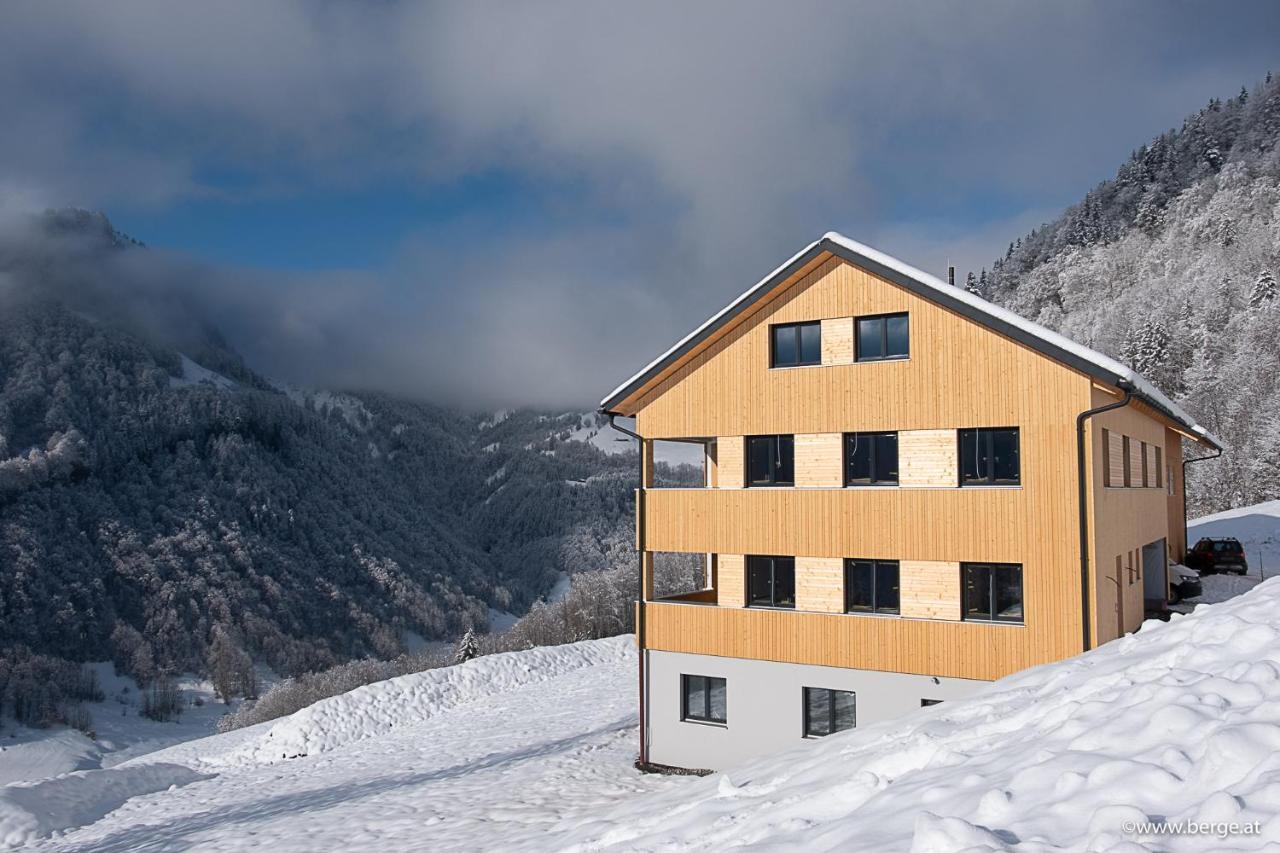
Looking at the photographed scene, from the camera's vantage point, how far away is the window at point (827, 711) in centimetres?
1736

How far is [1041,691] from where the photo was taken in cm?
950

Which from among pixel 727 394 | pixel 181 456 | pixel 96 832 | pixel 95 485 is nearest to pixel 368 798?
pixel 96 832

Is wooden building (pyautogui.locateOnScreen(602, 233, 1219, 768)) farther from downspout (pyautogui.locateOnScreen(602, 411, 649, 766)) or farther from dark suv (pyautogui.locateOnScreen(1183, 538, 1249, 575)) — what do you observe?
dark suv (pyautogui.locateOnScreen(1183, 538, 1249, 575))

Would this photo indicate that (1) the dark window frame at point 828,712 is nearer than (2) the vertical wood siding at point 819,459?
Yes

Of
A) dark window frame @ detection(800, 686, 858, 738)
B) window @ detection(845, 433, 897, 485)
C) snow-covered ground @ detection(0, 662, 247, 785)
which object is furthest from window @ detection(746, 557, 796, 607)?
snow-covered ground @ detection(0, 662, 247, 785)

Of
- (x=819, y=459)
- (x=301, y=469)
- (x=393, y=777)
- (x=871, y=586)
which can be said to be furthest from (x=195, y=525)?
(x=871, y=586)

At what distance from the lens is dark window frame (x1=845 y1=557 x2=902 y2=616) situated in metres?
17.2

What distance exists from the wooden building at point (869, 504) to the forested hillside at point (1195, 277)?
52.3 m

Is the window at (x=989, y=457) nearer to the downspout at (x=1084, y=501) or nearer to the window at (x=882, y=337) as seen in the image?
the downspout at (x=1084, y=501)

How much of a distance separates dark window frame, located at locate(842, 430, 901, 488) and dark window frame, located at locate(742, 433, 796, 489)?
3.91 ft

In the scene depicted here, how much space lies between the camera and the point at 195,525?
120062mm

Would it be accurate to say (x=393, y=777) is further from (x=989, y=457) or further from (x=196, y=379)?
(x=196, y=379)

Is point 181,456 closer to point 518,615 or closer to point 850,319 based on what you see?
point 518,615

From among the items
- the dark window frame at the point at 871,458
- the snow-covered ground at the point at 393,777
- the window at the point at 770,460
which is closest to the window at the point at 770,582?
the window at the point at 770,460
